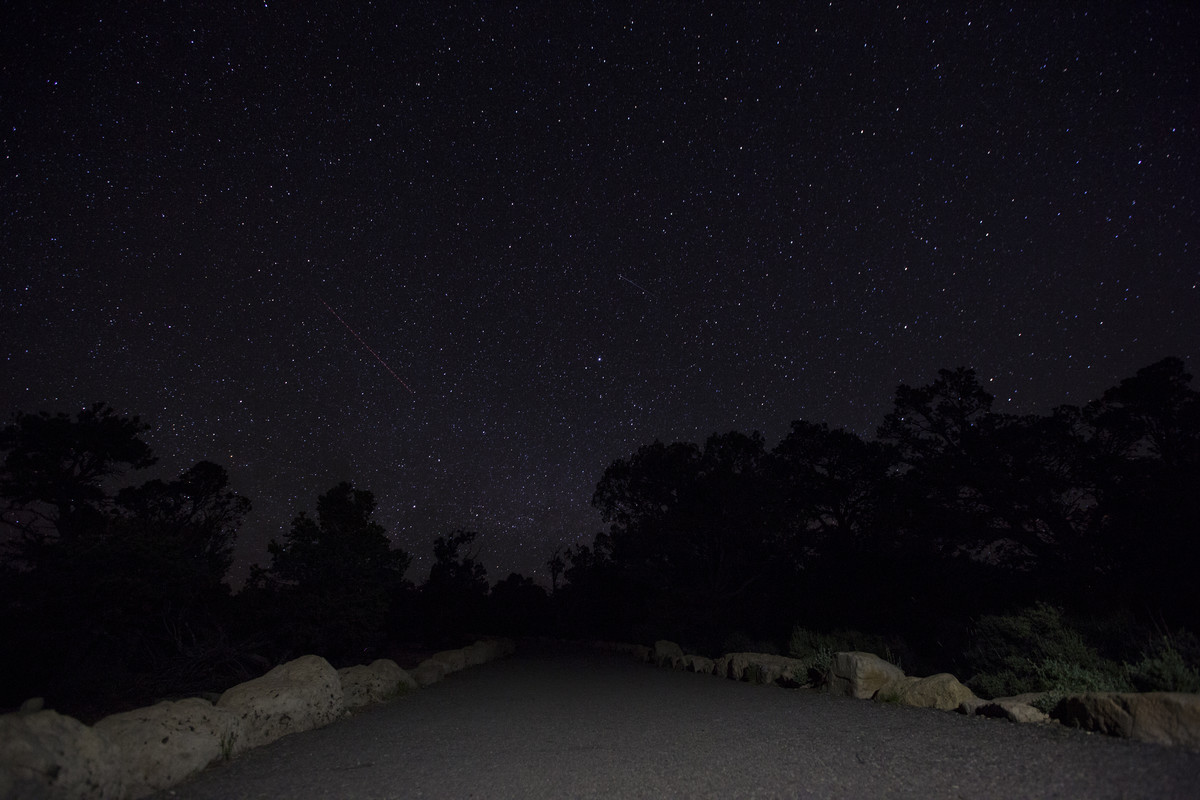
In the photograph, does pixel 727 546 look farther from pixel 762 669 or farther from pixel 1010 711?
pixel 1010 711

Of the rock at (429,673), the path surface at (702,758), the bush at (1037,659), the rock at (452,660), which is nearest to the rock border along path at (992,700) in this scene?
the path surface at (702,758)

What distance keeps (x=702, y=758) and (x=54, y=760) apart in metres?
4.51

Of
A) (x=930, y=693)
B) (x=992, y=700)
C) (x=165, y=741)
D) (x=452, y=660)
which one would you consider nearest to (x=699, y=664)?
(x=452, y=660)

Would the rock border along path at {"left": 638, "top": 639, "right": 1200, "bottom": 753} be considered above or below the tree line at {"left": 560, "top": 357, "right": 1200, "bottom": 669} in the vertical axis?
below

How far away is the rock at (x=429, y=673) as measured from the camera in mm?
11094

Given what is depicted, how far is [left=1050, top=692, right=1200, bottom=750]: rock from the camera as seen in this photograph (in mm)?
4309

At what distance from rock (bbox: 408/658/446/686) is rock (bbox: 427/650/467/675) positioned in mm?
518

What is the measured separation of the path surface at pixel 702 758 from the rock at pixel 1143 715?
15cm

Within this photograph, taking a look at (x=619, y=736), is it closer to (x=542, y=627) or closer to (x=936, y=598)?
(x=936, y=598)

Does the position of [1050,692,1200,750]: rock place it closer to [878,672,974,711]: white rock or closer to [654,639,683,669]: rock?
[878,672,974,711]: white rock

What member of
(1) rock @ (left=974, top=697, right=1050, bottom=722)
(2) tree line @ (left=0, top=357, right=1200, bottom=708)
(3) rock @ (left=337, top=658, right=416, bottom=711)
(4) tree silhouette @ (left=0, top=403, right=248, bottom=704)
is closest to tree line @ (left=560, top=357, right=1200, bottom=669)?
(2) tree line @ (left=0, top=357, right=1200, bottom=708)

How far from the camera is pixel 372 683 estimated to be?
8805 mm

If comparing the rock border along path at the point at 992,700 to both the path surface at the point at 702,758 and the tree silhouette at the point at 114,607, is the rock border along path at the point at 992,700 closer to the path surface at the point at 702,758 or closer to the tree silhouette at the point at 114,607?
the path surface at the point at 702,758

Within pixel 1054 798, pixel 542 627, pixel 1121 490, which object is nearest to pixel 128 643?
pixel 1054 798
